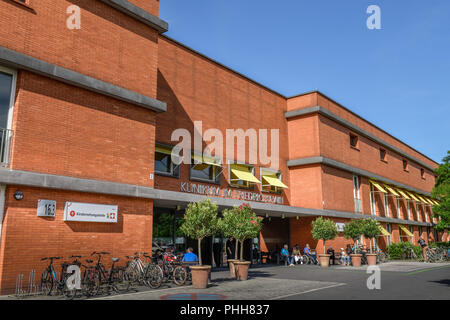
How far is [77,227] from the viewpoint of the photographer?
513 inches

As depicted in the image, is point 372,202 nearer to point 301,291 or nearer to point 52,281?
point 301,291

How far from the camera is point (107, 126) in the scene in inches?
577

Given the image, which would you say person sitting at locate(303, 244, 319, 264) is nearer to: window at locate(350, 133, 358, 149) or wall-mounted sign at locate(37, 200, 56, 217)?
window at locate(350, 133, 358, 149)

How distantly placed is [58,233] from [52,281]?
1.83 m

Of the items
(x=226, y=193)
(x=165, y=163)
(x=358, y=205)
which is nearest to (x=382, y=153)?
(x=358, y=205)

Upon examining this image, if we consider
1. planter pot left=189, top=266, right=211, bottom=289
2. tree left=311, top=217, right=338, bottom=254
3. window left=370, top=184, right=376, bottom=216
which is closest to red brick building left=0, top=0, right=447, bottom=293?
tree left=311, top=217, right=338, bottom=254

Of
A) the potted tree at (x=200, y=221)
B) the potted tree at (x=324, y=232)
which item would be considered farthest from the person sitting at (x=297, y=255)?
the potted tree at (x=200, y=221)

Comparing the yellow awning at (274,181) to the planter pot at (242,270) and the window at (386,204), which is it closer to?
the planter pot at (242,270)

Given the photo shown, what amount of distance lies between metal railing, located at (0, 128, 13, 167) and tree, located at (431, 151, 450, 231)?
69.8 ft

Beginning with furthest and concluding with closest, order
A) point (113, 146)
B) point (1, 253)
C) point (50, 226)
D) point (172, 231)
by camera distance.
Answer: point (172, 231), point (113, 146), point (50, 226), point (1, 253)

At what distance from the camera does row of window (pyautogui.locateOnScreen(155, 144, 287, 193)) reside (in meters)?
19.0
